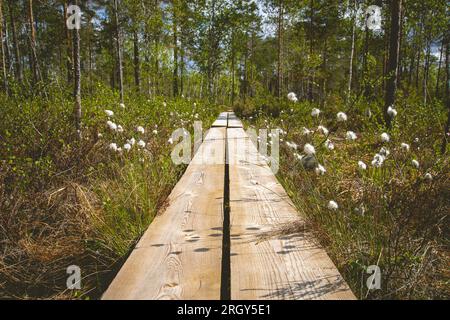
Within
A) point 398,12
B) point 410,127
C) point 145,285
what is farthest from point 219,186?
point 398,12

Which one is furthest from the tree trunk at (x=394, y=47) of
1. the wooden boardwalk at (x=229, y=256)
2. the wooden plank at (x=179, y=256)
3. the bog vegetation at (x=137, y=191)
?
the wooden plank at (x=179, y=256)

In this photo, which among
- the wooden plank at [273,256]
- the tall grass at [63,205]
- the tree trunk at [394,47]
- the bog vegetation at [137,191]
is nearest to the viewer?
the wooden plank at [273,256]

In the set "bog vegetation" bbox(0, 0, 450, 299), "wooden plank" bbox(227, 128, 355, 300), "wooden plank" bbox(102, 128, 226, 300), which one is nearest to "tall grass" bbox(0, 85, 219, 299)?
"bog vegetation" bbox(0, 0, 450, 299)

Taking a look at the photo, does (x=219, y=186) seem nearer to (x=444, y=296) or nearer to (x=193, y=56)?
(x=444, y=296)

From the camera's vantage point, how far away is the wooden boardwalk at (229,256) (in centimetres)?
140

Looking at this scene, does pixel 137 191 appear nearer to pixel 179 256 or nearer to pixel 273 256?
pixel 179 256

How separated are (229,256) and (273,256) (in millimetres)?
309

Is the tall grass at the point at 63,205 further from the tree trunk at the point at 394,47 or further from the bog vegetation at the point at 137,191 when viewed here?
the tree trunk at the point at 394,47

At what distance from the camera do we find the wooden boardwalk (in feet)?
4.60

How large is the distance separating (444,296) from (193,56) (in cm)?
2141

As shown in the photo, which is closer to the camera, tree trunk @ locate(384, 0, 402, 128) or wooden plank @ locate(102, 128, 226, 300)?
wooden plank @ locate(102, 128, 226, 300)

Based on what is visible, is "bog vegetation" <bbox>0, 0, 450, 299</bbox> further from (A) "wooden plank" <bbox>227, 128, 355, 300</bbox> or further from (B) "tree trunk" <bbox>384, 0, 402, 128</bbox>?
(A) "wooden plank" <bbox>227, 128, 355, 300</bbox>

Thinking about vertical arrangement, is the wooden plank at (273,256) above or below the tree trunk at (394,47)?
below
